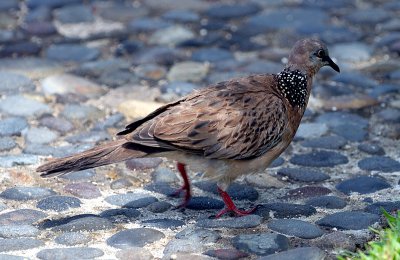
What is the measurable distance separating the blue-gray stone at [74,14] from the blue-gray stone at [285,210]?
4440 mm

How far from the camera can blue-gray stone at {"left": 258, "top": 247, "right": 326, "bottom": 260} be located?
5.83 meters

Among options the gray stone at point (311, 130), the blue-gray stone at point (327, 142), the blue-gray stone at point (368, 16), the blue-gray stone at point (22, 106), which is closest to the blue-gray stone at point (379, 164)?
the blue-gray stone at point (327, 142)

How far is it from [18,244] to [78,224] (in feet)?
1.59

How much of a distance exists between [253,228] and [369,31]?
4.46 meters

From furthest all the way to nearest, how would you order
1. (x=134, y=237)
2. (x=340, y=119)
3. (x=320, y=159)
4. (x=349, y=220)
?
(x=340, y=119) → (x=320, y=159) → (x=349, y=220) → (x=134, y=237)

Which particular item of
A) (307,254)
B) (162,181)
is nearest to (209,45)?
(162,181)

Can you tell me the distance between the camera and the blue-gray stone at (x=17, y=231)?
6258mm

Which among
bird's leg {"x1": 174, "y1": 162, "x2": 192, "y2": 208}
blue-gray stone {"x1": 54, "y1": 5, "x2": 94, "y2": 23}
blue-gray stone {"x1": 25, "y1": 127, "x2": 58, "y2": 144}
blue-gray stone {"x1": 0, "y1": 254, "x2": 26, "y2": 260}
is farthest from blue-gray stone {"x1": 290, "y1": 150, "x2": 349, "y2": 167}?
blue-gray stone {"x1": 54, "y1": 5, "x2": 94, "y2": 23}

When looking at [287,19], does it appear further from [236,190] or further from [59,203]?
[59,203]

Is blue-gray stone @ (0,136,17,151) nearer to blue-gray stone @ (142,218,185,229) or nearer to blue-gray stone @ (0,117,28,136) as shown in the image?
blue-gray stone @ (0,117,28,136)

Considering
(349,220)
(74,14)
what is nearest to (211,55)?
(74,14)

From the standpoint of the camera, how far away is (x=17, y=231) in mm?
6293

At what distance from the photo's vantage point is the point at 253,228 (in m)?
6.48

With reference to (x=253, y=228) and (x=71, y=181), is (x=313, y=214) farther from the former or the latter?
(x=71, y=181)
